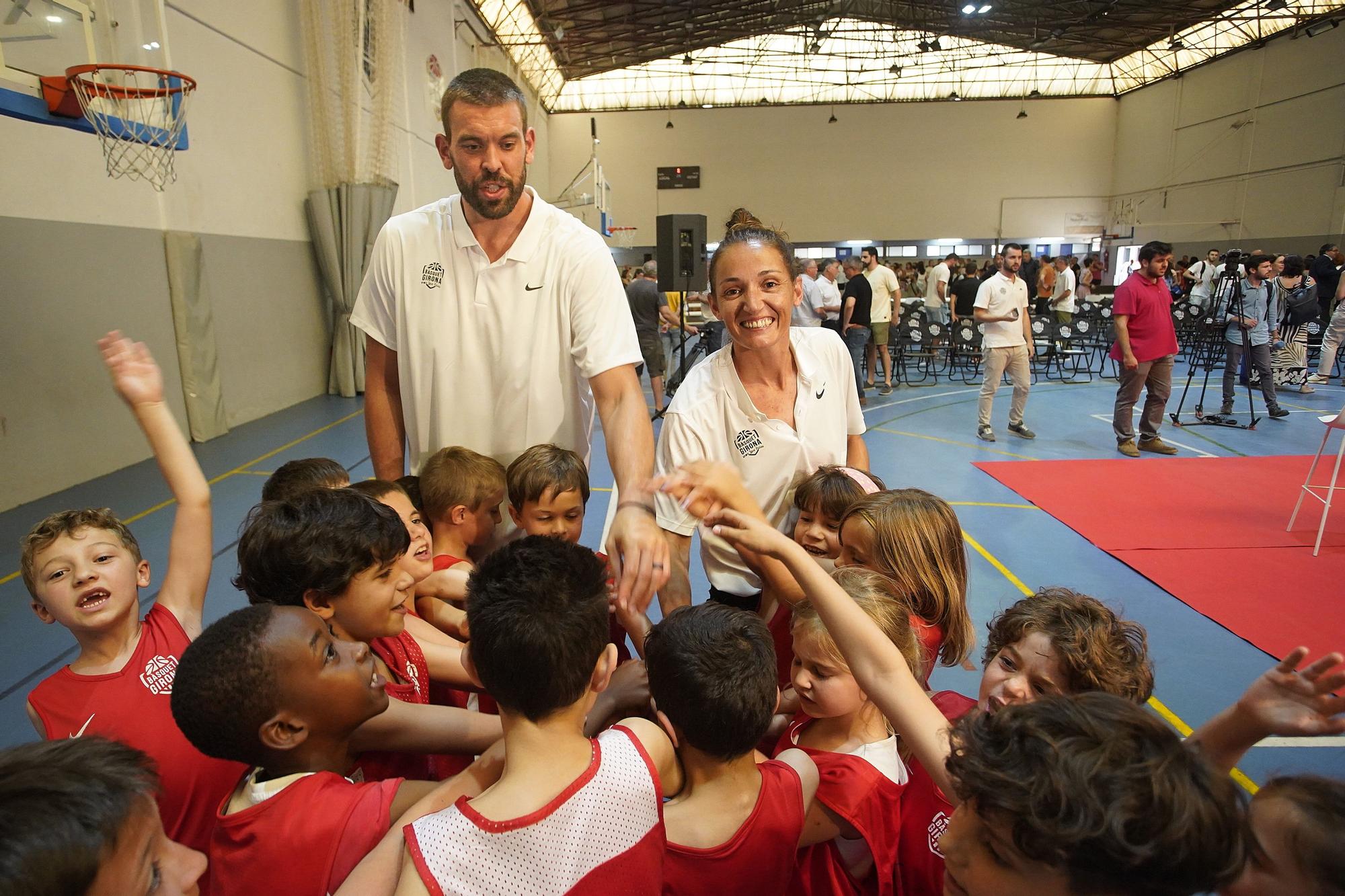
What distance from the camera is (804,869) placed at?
1489 mm

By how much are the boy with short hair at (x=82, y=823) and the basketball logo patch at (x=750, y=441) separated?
1.55 meters

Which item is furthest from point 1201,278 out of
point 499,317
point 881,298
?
point 499,317

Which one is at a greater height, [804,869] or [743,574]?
[743,574]

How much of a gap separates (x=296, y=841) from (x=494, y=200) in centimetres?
166

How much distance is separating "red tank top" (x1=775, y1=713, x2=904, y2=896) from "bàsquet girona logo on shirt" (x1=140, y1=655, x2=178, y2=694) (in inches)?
56.5

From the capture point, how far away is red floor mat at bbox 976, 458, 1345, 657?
12.4 ft

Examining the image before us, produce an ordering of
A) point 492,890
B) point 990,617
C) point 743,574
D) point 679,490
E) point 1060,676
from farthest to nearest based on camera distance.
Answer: point 990,617
point 743,574
point 1060,676
point 679,490
point 492,890

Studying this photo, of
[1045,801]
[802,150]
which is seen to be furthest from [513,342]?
[802,150]

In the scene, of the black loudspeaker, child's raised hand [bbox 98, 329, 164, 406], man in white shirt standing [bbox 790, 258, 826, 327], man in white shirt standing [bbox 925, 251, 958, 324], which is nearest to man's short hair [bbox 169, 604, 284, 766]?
child's raised hand [bbox 98, 329, 164, 406]

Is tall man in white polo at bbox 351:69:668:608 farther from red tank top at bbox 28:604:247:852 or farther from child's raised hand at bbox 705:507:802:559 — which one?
red tank top at bbox 28:604:247:852

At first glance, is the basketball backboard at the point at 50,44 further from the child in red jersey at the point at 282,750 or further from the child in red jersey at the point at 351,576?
the child in red jersey at the point at 282,750

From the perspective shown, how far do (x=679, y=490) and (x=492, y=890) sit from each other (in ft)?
2.28

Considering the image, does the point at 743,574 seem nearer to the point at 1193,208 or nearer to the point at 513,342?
the point at 513,342

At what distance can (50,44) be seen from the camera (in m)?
4.20
